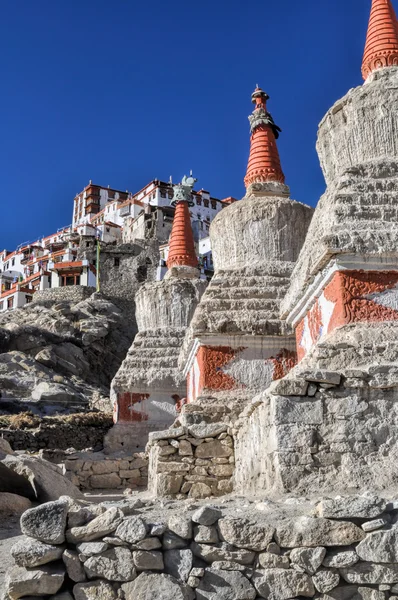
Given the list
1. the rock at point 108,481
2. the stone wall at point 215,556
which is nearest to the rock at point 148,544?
the stone wall at point 215,556

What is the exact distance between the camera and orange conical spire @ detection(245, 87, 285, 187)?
1299cm

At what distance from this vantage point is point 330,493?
18.0 ft

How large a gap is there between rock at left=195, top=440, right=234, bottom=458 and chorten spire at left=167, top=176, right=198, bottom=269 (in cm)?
971

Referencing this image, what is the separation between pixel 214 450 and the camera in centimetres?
830

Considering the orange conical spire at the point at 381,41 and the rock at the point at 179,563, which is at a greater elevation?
the orange conical spire at the point at 381,41

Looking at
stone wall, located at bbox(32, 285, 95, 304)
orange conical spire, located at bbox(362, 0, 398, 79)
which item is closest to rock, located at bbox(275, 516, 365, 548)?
orange conical spire, located at bbox(362, 0, 398, 79)

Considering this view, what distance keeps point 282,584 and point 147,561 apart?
90 cm

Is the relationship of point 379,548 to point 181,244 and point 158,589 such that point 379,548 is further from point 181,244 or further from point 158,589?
point 181,244

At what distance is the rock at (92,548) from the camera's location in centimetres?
411

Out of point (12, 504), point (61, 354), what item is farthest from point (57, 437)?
point (61, 354)

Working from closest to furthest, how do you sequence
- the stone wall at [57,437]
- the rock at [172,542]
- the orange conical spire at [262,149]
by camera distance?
the rock at [172,542] → the orange conical spire at [262,149] → the stone wall at [57,437]

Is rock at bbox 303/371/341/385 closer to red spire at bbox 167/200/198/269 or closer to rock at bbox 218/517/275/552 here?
rock at bbox 218/517/275/552

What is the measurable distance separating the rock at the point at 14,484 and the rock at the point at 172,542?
15.6 feet

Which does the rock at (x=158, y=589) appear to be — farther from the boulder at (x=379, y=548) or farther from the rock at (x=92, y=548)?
the boulder at (x=379, y=548)
